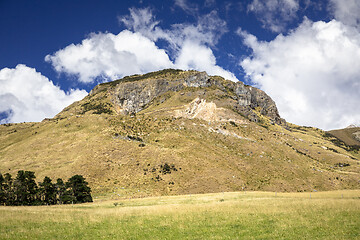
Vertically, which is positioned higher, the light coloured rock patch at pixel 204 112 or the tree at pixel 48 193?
the light coloured rock patch at pixel 204 112

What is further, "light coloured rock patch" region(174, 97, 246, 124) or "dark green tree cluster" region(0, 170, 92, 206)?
"light coloured rock patch" region(174, 97, 246, 124)

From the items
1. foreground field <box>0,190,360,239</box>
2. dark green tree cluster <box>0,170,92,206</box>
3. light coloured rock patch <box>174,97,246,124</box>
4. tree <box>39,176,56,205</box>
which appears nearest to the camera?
foreground field <box>0,190,360,239</box>

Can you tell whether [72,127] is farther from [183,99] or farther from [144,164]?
[183,99]

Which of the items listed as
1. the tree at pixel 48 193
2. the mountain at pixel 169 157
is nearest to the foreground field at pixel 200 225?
the tree at pixel 48 193

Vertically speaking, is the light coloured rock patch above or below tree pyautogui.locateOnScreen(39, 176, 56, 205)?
above

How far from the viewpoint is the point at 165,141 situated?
100750 millimetres

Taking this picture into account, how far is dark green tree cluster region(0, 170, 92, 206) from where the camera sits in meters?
48.5

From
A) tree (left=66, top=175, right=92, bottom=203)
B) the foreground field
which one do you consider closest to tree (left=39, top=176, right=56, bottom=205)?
tree (left=66, top=175, right=92, bottom=203)

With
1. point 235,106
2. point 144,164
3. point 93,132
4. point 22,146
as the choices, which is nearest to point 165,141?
point 144,164

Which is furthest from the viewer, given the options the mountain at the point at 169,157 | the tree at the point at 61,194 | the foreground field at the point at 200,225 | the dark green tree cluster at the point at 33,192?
the mountain at the point at 169,157

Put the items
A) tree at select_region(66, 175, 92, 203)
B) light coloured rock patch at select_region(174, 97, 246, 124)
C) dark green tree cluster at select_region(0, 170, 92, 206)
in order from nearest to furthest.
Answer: dark green tree cluster at select_region(0, 170, 92, 206) < tree at select_region(66, 175, 92, 203) < light coloured rock patch at select_region(174, 97, 246, 124)

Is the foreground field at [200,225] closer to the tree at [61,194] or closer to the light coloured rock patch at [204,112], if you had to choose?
the tree at [61,194]

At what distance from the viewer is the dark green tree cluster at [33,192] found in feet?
159

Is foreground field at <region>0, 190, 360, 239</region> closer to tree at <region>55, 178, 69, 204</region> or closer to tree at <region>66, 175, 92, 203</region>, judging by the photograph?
tree at <region>55, 178, 69, 204</region>
